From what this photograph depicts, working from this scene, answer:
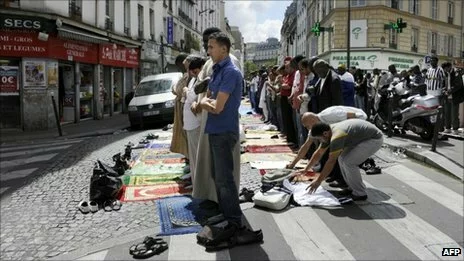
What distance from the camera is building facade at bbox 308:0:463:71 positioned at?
36219 mm

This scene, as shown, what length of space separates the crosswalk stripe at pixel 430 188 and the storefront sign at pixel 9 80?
12786 millimetres

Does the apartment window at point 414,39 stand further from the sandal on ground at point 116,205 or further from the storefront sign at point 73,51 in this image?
the sandal on ground at point 116,205

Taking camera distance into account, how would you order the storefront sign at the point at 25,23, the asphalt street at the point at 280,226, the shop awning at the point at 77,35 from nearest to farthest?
the asphalt street at the point at 280,226
the storefront sign at the point at 25,23
the shop awning at the point at 77,35

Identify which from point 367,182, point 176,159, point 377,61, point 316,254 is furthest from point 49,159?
point 377,61

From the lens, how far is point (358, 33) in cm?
3641

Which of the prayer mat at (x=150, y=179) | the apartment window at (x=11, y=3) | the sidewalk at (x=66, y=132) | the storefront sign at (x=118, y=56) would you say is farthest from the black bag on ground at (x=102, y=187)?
the storefront sign at (x=118, y=56)

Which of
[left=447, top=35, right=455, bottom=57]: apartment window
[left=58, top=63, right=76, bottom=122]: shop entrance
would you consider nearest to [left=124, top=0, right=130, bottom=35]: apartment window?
[left=58, top=63, right=76, bottom=122]: shop entrance

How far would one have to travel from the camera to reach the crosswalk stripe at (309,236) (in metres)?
4.30

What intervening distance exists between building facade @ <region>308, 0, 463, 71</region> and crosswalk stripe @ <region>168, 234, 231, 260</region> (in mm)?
32578

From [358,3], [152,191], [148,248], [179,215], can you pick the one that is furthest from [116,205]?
[358,3]

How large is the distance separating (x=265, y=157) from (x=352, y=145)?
3058 millimetres

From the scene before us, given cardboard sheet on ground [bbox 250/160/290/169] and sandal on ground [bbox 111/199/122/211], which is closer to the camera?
sandal on ground [bbox 111/199/122/211]

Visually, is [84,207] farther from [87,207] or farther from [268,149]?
[268,149]

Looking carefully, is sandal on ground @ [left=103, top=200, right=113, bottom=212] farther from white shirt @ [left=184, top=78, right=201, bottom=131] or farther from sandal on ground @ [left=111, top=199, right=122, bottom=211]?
white shirt @ [left=184, top=78, right=201, bottom=131]
